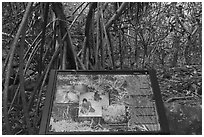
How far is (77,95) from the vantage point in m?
0.77

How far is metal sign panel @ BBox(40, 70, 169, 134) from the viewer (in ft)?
2.32

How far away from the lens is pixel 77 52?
1.78 metres

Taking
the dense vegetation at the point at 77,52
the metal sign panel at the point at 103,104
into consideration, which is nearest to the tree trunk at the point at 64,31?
the dense vegetation at the point at 77,52

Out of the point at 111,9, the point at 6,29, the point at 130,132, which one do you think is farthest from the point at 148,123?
the point at 111,9

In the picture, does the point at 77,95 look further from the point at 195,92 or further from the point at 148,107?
the point at 195,92

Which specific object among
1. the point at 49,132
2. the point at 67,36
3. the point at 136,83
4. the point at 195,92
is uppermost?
the point at 195,92

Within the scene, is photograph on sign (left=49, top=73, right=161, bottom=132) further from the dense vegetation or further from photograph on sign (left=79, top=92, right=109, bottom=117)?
the dense vegetation

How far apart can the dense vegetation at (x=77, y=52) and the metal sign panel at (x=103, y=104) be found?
0.11 m

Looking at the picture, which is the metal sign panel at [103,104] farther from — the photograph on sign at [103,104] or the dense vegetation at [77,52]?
the dense vegetation at [77,52]

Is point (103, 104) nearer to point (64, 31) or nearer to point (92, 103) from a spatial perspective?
point (92, 103)

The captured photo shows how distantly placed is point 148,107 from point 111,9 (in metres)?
1.90

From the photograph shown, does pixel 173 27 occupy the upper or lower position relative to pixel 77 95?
upper

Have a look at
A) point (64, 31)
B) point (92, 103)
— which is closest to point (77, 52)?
point (64, 31)

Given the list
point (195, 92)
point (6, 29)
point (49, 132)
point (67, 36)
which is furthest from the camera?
point (6, 29)
